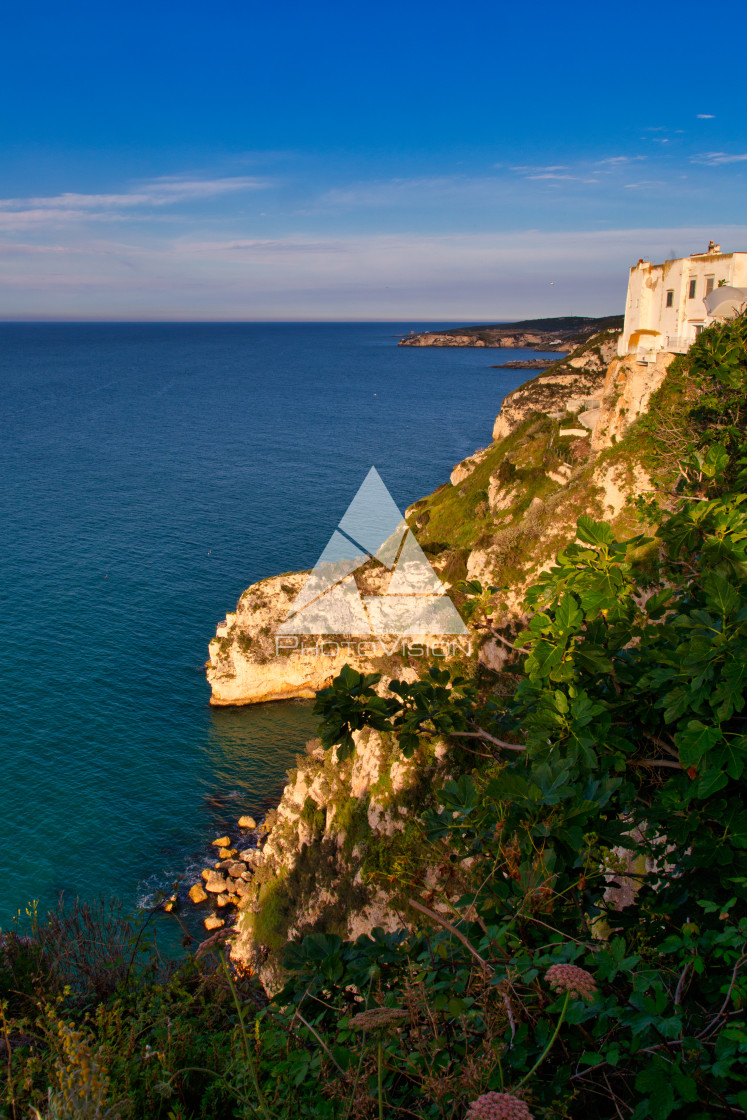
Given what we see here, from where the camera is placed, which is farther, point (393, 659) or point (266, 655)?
point (266, 655)

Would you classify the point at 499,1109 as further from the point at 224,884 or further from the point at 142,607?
the point at 142,607

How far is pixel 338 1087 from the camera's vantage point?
3.67 metres

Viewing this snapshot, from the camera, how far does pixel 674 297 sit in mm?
32219

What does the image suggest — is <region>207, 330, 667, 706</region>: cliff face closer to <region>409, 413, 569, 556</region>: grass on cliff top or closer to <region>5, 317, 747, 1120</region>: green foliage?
<region>409, 413, 569, 556</region>: grass on cliff top

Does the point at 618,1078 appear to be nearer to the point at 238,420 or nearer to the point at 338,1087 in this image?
the point at 338,1087

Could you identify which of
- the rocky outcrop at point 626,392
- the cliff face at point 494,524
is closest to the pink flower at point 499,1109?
the cliff face at point 494,524

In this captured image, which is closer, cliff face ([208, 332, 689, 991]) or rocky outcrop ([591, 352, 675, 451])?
cliff face ([208, 332, 689, 991])

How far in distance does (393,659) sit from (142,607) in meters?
26.3

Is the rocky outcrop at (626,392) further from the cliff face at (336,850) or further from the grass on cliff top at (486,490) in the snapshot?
the cliff face at (336,850)

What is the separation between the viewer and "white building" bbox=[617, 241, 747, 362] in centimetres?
2927

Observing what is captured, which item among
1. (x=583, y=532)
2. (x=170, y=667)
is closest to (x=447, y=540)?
(x=170, y=667)

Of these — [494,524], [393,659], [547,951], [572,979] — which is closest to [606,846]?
[547,951]

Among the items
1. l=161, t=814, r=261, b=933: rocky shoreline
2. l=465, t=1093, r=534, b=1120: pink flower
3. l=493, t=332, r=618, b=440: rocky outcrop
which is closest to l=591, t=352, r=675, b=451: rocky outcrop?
l=161, t=814, r=261, b=933: rocky shoreline

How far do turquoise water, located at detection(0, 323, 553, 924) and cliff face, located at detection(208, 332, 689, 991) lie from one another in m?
4.46
